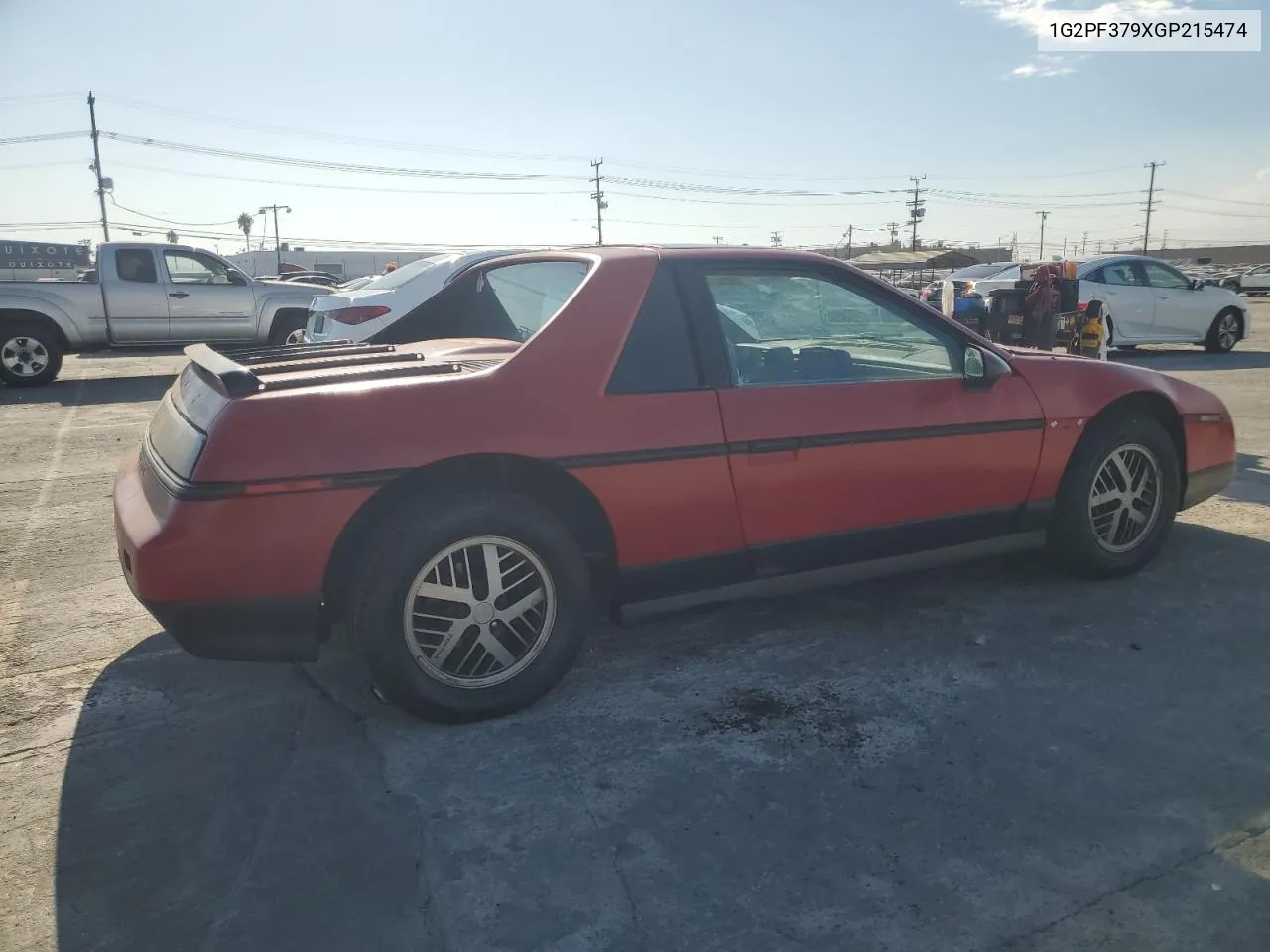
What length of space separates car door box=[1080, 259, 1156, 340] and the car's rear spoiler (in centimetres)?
1246

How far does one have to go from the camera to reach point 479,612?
9.72 ft

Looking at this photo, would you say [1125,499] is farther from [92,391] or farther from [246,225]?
[246,225]

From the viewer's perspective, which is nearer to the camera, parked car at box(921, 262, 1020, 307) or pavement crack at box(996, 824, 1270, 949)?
pavement crack at box(996, 824, 1270, 949)

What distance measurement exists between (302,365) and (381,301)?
5.78m

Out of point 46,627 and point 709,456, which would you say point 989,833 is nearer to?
point 709,456

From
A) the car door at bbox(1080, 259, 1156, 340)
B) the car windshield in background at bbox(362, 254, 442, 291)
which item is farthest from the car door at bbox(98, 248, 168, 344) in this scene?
the car door at bbox(1080, 259, 1156, 340)

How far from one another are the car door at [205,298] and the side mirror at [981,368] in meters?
12.1

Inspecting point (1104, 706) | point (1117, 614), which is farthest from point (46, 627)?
point (1117, 614)

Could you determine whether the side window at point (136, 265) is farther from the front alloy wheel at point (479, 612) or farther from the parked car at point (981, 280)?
the front alloy wheel at point (479, 612)

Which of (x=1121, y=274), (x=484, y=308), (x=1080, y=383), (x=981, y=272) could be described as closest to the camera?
(x=1080, y=383)

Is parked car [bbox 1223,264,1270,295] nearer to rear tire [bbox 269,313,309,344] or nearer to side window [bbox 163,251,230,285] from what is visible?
rear tire [bbox 269,313,309,344]

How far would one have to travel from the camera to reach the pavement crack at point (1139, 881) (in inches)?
A: 80.4

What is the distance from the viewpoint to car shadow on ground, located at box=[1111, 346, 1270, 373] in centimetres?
1259

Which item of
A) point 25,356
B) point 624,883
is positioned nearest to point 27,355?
point 25,356
